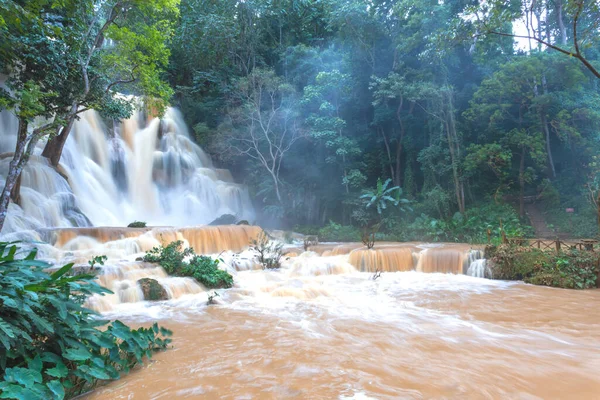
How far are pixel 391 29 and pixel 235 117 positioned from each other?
423 inches

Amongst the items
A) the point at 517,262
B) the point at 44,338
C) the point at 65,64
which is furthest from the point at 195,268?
the point at 517,262

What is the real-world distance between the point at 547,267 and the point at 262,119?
53.9 feet

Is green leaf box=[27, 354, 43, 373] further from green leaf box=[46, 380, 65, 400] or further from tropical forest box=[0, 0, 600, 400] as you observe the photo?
green leaf box=[46, 380, 65, 400]

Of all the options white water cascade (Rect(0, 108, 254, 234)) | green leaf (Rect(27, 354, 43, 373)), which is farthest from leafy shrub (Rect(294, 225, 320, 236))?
green leaf (Rect(27, 354, 43, 373))

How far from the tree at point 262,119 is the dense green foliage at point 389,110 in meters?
0.09

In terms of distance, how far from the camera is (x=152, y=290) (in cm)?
691

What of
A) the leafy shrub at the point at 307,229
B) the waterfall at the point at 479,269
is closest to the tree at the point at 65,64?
the leafy shrub at the point at 307,229

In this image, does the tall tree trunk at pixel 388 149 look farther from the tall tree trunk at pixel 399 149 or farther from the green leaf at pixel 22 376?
the green leaf at pixel 22 376

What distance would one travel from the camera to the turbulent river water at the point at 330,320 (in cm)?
296

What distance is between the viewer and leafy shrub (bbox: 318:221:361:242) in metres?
17.5

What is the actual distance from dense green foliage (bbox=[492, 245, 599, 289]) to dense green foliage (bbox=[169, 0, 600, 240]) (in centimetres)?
646

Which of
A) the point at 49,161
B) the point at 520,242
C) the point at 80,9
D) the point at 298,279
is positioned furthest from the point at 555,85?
the point at 49,161

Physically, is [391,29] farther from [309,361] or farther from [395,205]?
[309,361]

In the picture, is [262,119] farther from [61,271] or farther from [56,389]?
[56,389]
